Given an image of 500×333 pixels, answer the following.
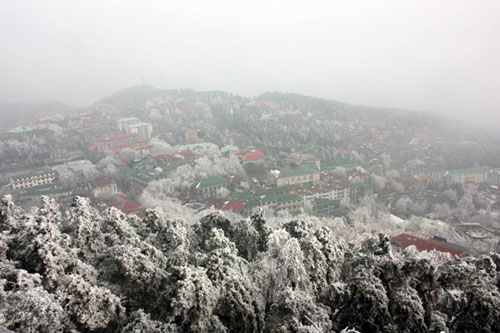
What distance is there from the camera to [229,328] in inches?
202

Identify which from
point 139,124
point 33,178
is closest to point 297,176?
point 33,178

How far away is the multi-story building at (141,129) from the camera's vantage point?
34.4 meters

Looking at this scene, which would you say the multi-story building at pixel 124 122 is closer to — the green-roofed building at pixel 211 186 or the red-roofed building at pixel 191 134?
the red-roofed building at pixel 191 134

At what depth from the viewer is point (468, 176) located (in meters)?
23.0

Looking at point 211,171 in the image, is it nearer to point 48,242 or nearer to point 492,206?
point 492,206

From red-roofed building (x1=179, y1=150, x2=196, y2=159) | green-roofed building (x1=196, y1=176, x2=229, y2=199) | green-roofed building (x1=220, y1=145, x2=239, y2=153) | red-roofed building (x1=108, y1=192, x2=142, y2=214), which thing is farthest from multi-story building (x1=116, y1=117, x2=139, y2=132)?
red-roofed building (x1=108, y1=192, x2=142, y2=214)

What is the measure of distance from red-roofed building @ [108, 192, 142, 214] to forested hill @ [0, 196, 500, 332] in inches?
378

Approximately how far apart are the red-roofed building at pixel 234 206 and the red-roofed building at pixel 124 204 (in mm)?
4018

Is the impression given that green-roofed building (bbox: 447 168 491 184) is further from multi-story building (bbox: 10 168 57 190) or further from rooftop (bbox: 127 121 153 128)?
rooftop (bbox: 127 121 153 128)

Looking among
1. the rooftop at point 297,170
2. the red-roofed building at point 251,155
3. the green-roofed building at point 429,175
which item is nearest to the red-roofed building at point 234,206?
the rooftop at point 297,170

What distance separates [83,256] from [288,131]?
3198 centimetres

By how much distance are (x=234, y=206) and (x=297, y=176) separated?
Answer: 6.53m

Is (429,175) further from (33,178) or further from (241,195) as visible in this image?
(33,178)

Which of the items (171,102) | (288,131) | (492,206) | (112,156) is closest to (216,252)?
(492,206)
